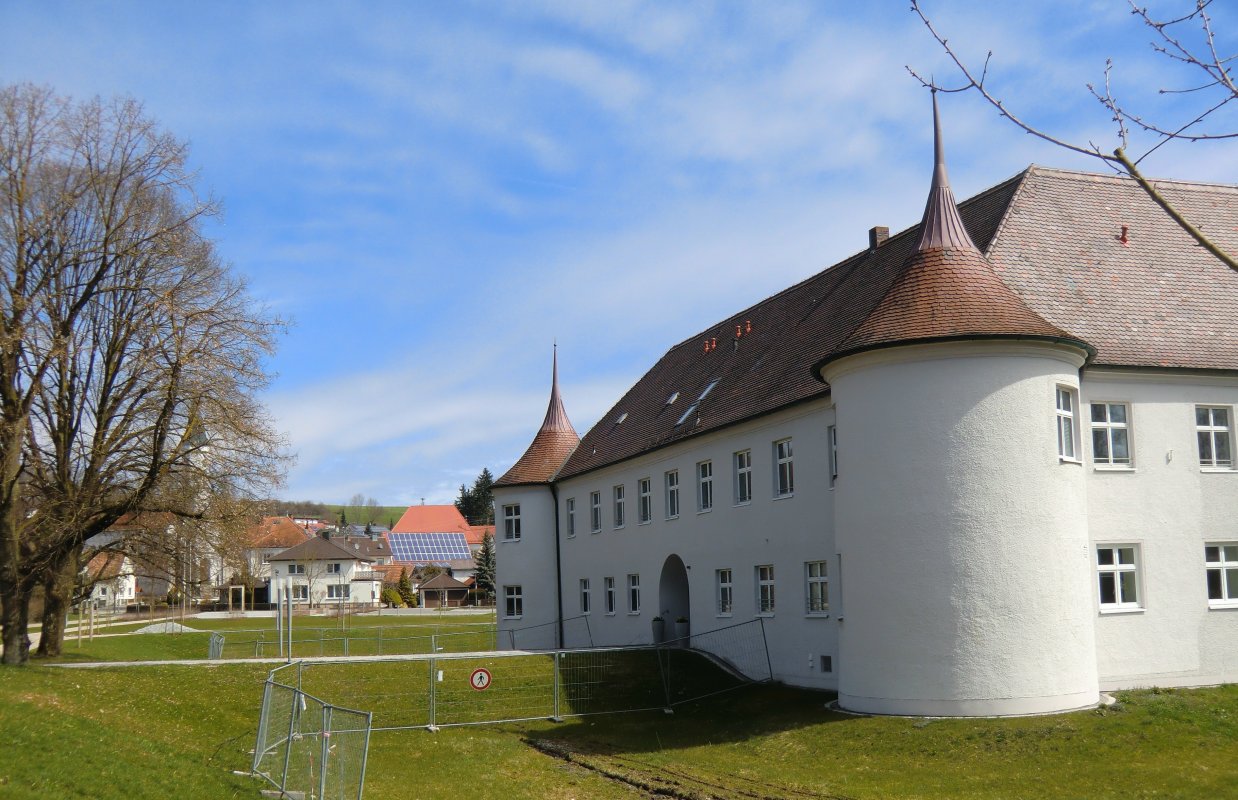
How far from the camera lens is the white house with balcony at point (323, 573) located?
327 ft

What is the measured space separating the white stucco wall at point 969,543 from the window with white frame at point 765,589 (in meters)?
6.29

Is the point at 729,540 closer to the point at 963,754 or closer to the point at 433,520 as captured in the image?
the point at 963,754

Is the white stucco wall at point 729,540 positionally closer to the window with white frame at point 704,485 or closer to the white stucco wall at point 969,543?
the window with white frame at point 704,485

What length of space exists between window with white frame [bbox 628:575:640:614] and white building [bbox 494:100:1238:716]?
4.59 metres

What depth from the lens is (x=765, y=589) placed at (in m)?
27.4

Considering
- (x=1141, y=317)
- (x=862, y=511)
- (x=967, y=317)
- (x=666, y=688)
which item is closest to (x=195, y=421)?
(x=666, y=688)

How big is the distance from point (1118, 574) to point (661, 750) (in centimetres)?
930

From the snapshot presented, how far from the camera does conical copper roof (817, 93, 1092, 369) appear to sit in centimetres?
2006

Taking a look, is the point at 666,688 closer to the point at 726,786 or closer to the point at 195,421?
the point at 726,786

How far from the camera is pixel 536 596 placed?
4178 cm

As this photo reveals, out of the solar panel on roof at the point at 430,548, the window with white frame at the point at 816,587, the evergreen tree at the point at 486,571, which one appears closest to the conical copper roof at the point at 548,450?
the window with white frame at the point at 816,587

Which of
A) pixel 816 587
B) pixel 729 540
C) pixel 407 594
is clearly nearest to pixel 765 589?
pixel 729 540

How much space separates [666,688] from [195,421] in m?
12.4

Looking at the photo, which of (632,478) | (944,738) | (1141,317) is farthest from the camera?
(632,478)
